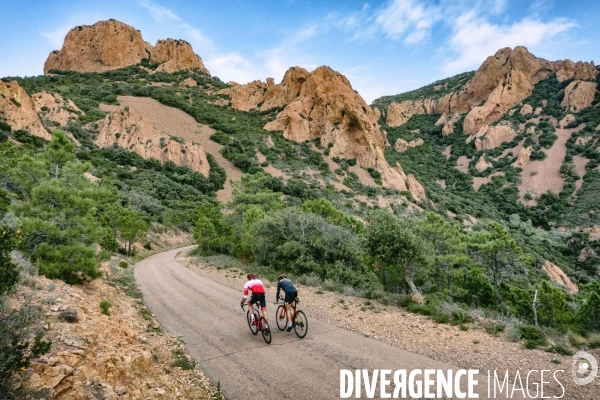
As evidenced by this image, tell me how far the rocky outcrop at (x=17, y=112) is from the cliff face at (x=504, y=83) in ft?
332

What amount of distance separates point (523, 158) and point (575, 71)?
1671 inches

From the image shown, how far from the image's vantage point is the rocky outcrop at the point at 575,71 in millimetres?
87000

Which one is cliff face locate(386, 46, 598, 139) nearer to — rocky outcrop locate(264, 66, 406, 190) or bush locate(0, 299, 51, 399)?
rocky outcrop locate(264, 66, 406, 190)

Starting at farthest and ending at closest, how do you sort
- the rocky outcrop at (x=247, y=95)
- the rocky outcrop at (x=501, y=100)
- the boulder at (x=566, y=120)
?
the rocky outcrop at (x=501, y=100), the rocky outcrop at (x=247, y=95), the boulder at (x=566, y=120)

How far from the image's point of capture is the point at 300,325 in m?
7.75

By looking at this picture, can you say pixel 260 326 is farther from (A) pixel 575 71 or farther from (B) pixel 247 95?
(A) pixel 575 71

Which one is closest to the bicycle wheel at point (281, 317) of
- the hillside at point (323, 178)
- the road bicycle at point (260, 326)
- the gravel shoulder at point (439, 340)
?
the road bicycle at point (260, 326)

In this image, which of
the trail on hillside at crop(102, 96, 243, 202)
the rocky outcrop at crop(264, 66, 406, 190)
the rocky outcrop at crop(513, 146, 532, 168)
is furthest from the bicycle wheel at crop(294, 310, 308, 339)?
the rocky outcrop at crop(513, 146, 532, 168)

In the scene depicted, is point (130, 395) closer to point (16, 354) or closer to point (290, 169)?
point (16, 354)

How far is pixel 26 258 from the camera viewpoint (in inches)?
365

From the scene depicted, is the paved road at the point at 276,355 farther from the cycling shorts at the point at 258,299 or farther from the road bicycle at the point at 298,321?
the cycling shorts at the point at 258,299

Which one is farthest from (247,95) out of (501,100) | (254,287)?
(254,287)

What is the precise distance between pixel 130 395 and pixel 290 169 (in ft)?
181

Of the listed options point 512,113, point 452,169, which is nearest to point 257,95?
point 452,169
